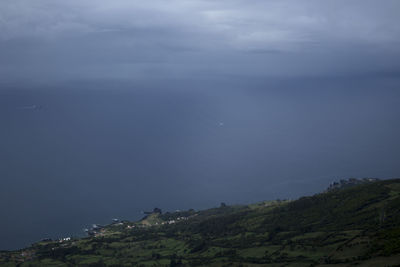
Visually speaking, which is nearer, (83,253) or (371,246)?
(371,246)

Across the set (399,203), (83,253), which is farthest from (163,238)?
(399,203)

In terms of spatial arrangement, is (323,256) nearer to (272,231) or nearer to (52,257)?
(272,231)

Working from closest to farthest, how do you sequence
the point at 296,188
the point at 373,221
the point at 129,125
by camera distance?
the point at 373,221 → the point at 296,188 → the point at 129,125

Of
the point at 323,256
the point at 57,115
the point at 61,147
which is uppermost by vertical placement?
the point at 57,115

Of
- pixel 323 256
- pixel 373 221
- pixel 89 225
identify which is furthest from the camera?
pixel 89 225

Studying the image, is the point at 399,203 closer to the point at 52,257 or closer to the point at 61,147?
the point at 52,257

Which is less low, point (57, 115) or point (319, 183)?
point (57, 115)

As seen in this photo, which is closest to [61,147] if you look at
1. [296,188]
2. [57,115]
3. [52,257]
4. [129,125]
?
[129,125]
